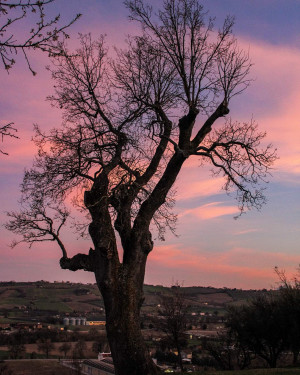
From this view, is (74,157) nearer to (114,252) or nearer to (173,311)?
(114,252)

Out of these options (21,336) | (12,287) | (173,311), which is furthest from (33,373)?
(12,287)

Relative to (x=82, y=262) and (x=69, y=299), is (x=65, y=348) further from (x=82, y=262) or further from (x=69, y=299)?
(x=82, y=262)

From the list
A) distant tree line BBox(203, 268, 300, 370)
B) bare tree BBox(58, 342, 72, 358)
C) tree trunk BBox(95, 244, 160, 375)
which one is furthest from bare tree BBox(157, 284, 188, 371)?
bare tree BBox(58, 342, 72, 358)

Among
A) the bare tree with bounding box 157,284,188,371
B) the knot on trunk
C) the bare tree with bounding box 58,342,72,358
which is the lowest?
the bare tree with bounding box 58,342,72,358

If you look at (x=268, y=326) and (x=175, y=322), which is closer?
(x=268, y=326)

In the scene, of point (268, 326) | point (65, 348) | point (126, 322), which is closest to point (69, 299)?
point (65, 348)

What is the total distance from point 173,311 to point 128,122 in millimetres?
20062

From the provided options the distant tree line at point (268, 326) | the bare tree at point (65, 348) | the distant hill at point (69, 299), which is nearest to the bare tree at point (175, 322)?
the distant tree line at point (268, 326)

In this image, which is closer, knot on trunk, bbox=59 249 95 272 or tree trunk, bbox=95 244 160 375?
tree trunk, bbox=95 244 160 375

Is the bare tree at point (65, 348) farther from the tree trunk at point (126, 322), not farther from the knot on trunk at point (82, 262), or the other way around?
the tree trunk at point (126, 322)

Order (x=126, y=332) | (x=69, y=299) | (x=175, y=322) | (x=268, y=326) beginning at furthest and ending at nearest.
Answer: (x=69, y=299) → (x=175, y=322) → (x=268, y=326) → (x=126, y=332)

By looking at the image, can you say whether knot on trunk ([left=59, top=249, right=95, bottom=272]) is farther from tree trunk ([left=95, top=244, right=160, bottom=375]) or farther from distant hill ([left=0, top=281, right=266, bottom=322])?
distant hill ([left=0, top=281, right=266, bottom=322])

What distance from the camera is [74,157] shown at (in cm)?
1246

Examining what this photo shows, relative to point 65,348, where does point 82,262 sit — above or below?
above
